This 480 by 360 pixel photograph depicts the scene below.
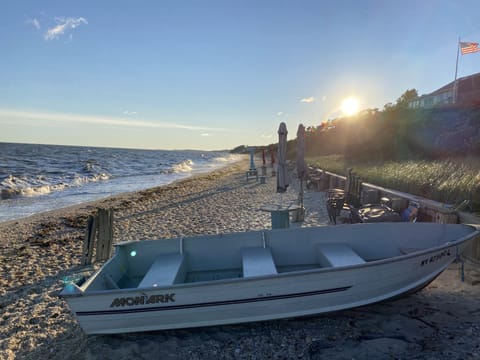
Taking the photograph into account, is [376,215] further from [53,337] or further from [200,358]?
[53,337]

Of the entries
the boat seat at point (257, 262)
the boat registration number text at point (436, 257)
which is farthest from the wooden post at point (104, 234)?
the boat registration number text at point (436, 257)

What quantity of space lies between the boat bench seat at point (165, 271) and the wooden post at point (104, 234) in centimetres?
236

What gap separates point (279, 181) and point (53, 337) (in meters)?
5.32

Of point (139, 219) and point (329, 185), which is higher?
point (329, 185)

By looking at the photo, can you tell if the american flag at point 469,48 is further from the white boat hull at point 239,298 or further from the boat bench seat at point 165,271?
the boat bench seat at point 165,271

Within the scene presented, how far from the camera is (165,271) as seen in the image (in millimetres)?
4039

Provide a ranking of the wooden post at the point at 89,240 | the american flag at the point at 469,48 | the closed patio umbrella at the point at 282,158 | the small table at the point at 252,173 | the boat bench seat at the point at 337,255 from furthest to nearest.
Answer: the american flag at the point at 469,48, the small table at the point at 252,173, the closed patio umbrella at the point at 282,158, the wooden post at the point at 89,240, the boat bench seat at the point at 337,255

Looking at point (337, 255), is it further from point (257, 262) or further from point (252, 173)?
point (252, 173)

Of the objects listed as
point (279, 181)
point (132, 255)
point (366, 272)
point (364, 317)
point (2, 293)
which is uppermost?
point (279, 181)

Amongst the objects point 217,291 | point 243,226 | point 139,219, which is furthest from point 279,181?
point 139,219

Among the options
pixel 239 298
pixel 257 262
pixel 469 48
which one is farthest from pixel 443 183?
pixel 469 48

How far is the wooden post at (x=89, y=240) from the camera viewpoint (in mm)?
6016

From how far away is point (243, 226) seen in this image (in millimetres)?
8305

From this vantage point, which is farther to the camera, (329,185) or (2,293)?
(329,185)
